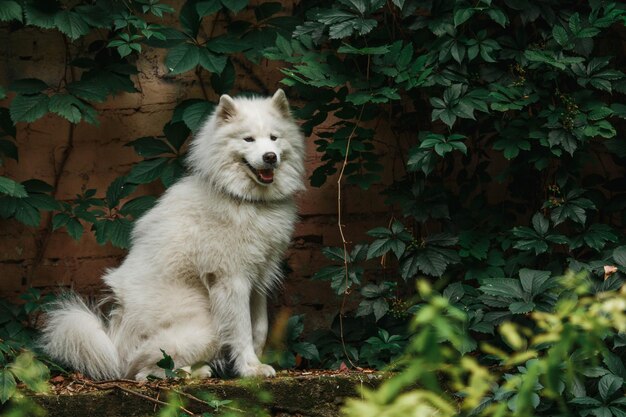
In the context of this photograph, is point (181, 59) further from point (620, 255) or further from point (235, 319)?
point (620, 255)

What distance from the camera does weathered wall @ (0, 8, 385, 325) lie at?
15.8 feet

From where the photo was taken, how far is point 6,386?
11.1ft

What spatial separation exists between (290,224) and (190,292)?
1.95 feet

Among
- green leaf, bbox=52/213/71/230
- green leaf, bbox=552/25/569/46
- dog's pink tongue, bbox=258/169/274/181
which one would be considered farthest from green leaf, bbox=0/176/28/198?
green leaf, bbox=552/25/569/46

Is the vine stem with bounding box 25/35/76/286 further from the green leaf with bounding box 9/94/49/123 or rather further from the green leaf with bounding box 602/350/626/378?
the green leaf with bounding box 602/350/626/378

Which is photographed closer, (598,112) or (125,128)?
(598,112)

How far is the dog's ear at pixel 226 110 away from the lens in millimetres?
4023

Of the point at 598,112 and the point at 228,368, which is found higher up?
the point at 598,112

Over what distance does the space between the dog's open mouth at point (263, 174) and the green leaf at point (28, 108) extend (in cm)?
114

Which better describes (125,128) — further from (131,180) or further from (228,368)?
(228,368)

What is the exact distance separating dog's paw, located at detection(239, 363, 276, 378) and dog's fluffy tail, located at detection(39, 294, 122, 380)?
61 cm

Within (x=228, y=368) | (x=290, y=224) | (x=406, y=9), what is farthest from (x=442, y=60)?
(x=228, y=368)

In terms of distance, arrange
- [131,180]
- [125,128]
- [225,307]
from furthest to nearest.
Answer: [125,128], [131,180], [225,307]

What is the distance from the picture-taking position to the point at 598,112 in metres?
4.04
